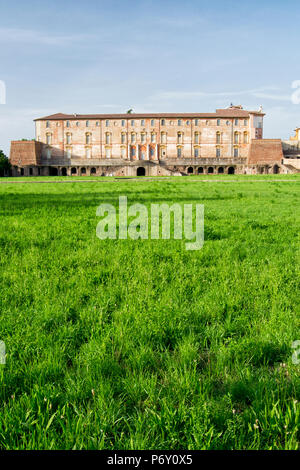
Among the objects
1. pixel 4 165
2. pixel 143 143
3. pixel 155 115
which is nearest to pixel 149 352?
pixel 4 165

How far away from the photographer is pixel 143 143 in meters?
73.8

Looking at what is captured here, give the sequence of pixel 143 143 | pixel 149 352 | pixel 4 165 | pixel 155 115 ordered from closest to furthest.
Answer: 1. pixel 149 352
2. pixel 4 165
3. pixel 155 115
4. pixel 143 143

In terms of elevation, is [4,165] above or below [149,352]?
above

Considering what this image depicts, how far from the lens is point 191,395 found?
1.94 m

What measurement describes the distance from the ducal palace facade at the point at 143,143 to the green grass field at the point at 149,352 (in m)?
68.1

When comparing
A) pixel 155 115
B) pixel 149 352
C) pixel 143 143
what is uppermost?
pixel 155 115

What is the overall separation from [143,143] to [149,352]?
74118 millimetres

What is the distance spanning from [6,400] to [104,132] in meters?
76.0

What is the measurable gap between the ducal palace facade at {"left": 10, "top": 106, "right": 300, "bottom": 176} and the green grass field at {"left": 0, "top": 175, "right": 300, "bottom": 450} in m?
68.1

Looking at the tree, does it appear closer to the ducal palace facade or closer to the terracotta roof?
the ducal palace facade

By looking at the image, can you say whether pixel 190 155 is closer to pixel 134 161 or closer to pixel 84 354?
pixel 134 161

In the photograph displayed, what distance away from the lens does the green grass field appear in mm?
1681

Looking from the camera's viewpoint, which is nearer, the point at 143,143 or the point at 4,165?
the point at 4,165

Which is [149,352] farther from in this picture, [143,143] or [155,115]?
[155,115]
